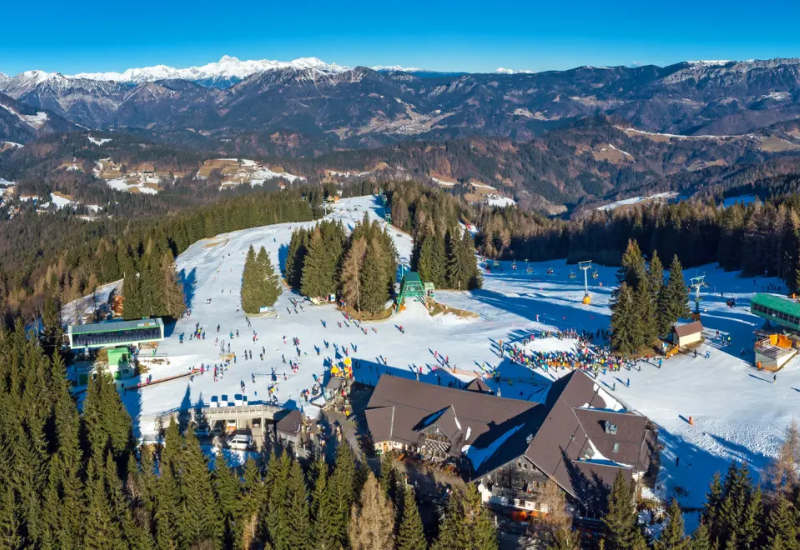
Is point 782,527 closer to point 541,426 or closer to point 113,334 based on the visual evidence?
point 541,426

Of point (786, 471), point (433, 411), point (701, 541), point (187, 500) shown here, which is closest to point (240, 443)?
point (187, 500)

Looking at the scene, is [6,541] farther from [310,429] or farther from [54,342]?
[54,342]

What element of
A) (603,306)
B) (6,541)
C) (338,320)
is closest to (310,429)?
(6,541)

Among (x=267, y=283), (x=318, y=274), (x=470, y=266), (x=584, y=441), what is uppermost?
(x=318, y=274)

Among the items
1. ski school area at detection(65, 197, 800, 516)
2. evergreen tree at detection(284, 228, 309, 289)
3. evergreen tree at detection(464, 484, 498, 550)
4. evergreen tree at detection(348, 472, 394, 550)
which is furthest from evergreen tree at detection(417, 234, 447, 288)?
evergreen tree at detection(348, 472, 394, 550)

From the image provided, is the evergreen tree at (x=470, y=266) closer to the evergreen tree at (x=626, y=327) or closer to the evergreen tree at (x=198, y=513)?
the evergreen tree at (x=626, y=327)

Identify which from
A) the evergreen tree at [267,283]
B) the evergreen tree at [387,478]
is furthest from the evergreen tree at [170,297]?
the evergreen tree at [387,478]
